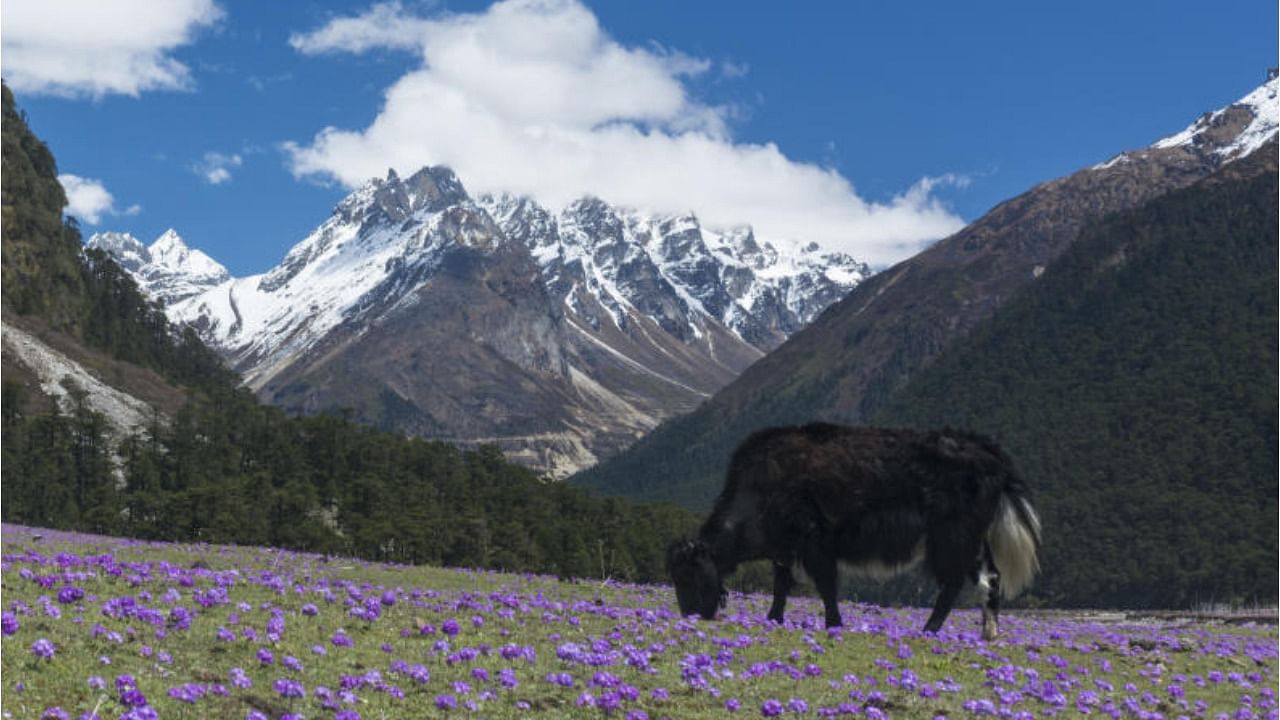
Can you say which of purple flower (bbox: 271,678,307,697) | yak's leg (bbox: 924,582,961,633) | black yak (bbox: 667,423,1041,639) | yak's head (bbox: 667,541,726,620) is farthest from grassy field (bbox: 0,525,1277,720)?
black yak (bbox: 667,423,1041,639)

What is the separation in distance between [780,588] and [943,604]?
3344 millimetres

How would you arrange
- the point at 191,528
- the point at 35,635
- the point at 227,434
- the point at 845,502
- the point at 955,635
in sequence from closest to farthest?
the point at 35,635, the point at 845,502, the point at 955,635, the point at 191,528, the point at 227,434

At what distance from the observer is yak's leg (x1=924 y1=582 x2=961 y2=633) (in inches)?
936

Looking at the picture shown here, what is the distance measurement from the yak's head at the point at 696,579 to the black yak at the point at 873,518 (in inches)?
0.8

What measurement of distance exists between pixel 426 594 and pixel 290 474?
101183 millimetres

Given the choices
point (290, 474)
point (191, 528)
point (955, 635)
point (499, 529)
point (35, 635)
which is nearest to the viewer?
point (35, 635)

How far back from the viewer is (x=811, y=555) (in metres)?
23.2

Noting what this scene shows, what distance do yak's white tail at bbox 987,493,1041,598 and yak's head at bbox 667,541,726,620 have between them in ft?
18.8

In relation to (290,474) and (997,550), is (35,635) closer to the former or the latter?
(997,550)

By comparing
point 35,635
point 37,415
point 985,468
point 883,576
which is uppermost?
point 37,415

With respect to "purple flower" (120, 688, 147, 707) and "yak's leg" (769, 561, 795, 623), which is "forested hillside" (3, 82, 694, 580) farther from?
"purple flower" (120, 688, 147, 707)

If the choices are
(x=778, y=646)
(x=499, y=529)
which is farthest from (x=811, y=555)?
(x=499, y=529)

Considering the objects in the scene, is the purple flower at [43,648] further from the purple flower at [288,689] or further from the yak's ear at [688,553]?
the yak's ear at [688,553]

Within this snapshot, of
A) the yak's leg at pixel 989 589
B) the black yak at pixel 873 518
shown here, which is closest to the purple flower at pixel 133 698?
the black yak at pixel 873 518
